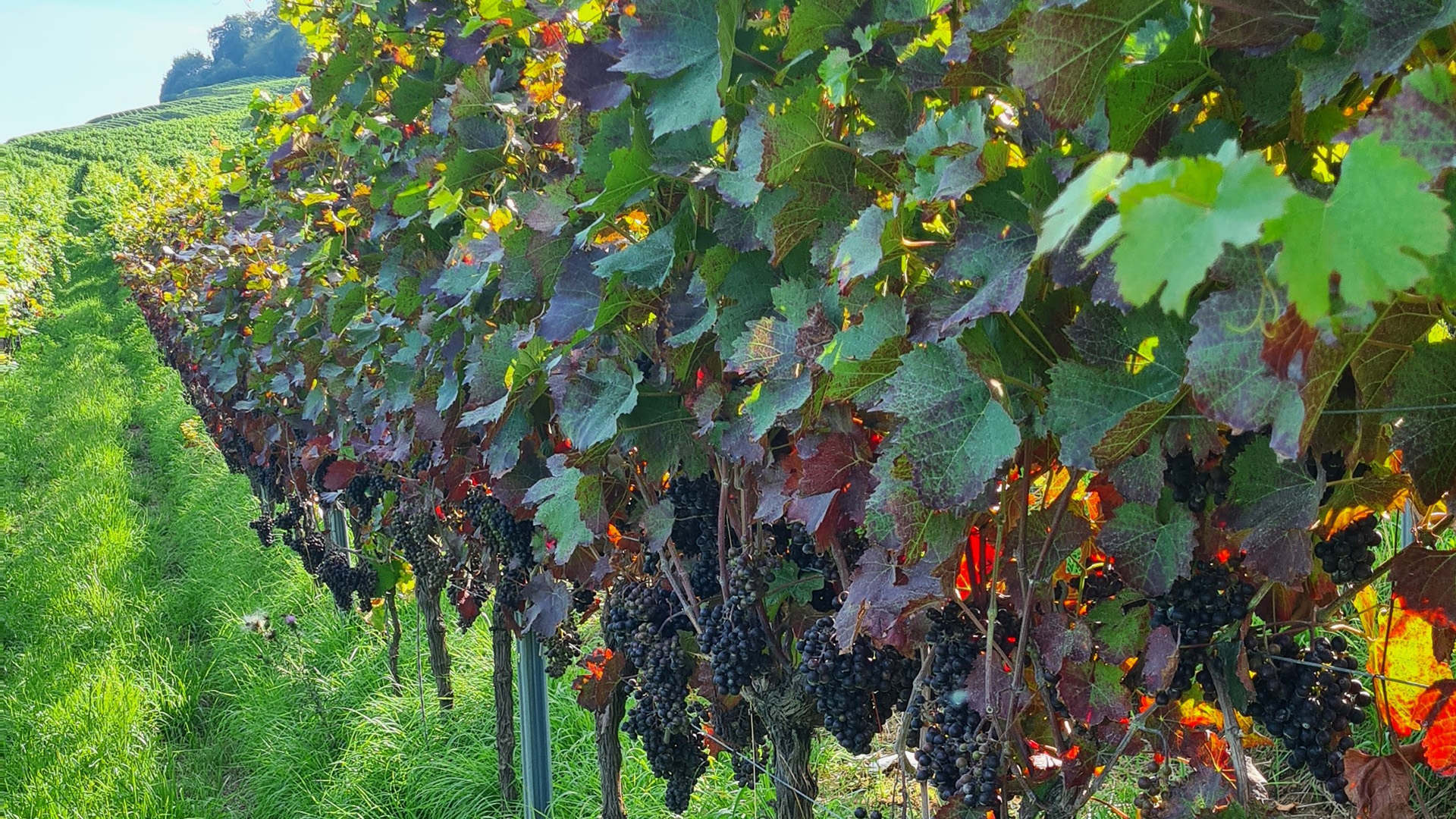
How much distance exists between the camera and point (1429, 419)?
0.85m

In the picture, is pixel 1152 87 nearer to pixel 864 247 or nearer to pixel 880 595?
pixel 864 247

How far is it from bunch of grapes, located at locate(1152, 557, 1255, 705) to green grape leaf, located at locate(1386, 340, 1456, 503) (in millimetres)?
235

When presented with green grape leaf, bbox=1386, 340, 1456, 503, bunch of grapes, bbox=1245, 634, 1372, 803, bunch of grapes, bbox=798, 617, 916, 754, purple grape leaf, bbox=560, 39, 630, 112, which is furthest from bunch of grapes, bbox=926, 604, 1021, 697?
purple grape leaf, bbox=560, 39, 630, 112

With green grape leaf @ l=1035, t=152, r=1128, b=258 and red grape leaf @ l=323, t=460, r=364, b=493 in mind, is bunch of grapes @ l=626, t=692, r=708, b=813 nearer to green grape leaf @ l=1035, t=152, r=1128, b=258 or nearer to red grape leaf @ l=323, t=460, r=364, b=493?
green grape leaf @ l=1035, t=152, r=1128, b=258

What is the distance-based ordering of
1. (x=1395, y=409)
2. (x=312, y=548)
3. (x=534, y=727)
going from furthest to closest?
(x=312, y=548), (x=534, y=727), (x=1395, y=409)

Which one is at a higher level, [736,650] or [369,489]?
[736,650]

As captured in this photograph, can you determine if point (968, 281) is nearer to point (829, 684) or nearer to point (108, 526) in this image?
point (829, 684)

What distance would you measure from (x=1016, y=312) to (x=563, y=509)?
0.99m

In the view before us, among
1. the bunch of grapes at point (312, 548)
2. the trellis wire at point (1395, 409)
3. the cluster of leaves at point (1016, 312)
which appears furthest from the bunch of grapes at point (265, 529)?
the trellis wire at point (1395, 409)

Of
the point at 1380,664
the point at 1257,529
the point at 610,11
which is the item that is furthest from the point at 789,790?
the point at 610,11

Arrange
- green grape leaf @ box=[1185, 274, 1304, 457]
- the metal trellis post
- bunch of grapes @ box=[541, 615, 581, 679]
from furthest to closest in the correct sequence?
the metal trellis post → bunch of grapes @ box=[541, 615, 581, 679] → green grape leaf @ box=[1185, 274, 1304, 457]

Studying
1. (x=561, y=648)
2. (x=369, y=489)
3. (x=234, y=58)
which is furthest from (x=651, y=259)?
(x=234, y=58)

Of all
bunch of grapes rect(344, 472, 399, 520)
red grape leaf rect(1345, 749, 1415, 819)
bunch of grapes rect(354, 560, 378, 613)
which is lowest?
bunch of grapes rect(354, 560, 378, 613)

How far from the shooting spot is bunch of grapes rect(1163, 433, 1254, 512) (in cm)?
100
